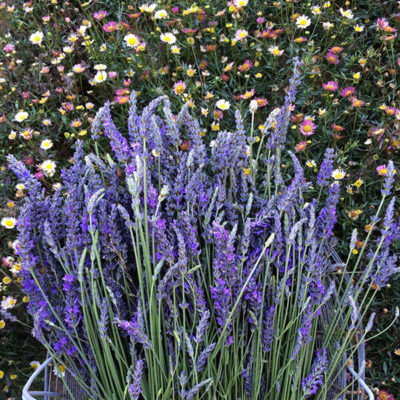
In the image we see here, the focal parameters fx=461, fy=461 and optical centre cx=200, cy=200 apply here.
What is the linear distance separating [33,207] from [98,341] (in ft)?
1.32

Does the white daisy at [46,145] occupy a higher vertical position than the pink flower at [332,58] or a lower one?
lower

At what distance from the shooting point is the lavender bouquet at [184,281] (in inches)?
42.3

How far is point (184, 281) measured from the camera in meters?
1.13

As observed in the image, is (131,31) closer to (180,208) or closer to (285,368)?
(180,208)

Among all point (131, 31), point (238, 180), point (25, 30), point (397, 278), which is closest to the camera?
point (238, 180)

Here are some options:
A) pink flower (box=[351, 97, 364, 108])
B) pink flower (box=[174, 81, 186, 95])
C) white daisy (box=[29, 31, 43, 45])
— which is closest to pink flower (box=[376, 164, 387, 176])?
pink flower (box=[351, 97, 364, 108])

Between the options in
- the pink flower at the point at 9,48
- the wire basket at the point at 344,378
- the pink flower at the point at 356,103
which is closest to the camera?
the wire basket at the point at 344,378

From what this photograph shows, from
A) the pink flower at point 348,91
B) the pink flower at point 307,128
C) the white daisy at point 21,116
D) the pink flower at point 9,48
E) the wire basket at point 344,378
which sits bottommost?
the wire basket at point 344,378

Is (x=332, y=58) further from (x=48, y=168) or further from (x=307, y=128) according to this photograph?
(x=48, y=168)

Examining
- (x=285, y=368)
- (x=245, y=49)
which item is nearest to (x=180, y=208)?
(x=285, y=368)

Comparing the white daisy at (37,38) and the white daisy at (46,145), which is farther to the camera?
the white daisy at (37,38)

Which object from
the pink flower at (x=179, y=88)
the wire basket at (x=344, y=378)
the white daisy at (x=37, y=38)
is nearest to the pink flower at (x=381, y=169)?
the wire basket at (x=344, y=378)

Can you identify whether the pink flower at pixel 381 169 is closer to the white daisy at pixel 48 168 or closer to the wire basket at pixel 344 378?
the wire basket at pixel 344 378

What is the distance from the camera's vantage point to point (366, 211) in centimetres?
189
